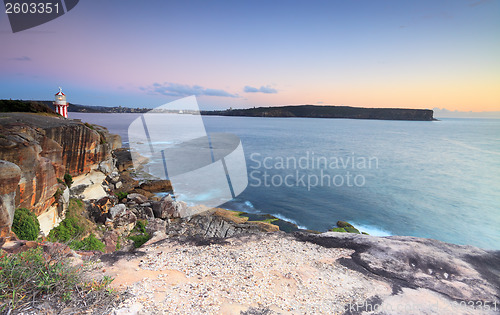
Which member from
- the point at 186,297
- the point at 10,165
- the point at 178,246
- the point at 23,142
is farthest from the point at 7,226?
the point at 186,297

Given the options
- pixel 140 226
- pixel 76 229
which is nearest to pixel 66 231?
pixel 76 229

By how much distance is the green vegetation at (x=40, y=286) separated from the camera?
4.49m

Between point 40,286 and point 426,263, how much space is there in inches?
404

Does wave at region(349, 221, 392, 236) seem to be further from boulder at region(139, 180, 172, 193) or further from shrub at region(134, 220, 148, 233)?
boulder at region(139, 180, 172, 193)

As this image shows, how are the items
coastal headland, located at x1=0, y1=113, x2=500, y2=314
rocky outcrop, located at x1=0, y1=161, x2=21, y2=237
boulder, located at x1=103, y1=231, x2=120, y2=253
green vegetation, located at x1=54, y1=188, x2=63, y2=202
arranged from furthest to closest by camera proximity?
boulder, located at x1=103, y1=231, x2=120, y2=253 < green vegetation, located at x1=54, y1=188, x2=63, y2=202 < rocky outcrop, located at x1=0, y1=161, x2=21, y2=237 < coastal headland, located at x1=0, y1=113, x2=500, y2=314

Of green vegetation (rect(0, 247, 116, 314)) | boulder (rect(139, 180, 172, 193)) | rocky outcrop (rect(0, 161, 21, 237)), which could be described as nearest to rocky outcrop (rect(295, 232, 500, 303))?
green vegetation (rect(0, 247, 116, 314))

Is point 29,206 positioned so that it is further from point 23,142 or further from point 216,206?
point 216,206

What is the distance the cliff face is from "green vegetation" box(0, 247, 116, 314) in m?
4.34

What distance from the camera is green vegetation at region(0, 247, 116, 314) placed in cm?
449

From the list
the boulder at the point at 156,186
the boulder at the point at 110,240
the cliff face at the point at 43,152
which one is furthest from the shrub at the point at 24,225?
the boulder at the point at 156,186

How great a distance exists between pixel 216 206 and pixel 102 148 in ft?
33.8

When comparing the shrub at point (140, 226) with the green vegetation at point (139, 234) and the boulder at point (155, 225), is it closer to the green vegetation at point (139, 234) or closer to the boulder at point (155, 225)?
the green vegetation at point (139, 234)

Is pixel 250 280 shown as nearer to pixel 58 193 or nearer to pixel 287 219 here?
pixel 58 193

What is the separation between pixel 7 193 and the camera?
832 cm
